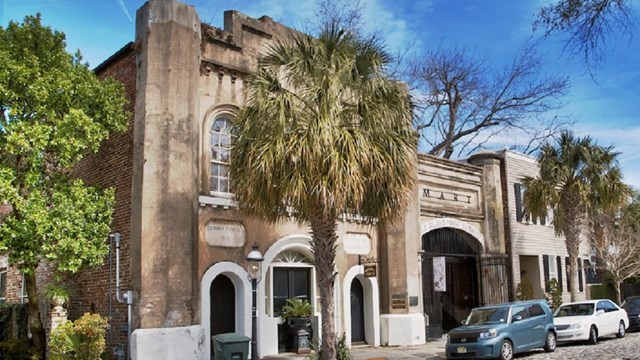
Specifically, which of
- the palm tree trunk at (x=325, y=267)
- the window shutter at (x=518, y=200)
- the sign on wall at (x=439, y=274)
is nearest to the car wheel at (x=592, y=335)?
the sign on wall at (x=439, y=274)

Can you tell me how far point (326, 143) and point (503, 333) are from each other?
7445 millimetres

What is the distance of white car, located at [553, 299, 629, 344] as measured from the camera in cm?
2027

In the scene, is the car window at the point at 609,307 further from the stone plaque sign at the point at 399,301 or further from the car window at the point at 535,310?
the stone plaque sign at the point at 399,301

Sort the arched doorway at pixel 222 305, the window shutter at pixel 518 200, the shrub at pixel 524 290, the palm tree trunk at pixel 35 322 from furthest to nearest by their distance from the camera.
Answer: the window shutter at pixel 518 200 → the shrub at pixel 524 290 → the arched doorway at pixel 222 305 → the palm tree trunk at pixel 35 322

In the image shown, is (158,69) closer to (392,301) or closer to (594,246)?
(392,301)

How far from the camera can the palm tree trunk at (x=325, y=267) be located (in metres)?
13.7

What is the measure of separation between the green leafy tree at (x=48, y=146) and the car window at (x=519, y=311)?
1072 centimetres

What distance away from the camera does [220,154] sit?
17281 mm

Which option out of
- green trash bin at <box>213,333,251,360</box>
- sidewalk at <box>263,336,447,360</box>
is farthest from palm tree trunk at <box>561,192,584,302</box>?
green trash bin at <box>213,333,251,360</box>

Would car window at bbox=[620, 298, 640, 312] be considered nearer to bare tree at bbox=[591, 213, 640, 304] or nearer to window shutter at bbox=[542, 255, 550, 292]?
window shutter at bbox=[542, 255, 550, 292]

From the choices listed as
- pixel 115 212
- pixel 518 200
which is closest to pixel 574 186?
pixel 518 200

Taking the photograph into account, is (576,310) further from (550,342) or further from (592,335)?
(550,342)

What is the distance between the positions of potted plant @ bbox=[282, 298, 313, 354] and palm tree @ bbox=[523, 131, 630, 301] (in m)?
11.8

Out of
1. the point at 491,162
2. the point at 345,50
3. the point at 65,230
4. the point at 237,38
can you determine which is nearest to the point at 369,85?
the point at 345,50
